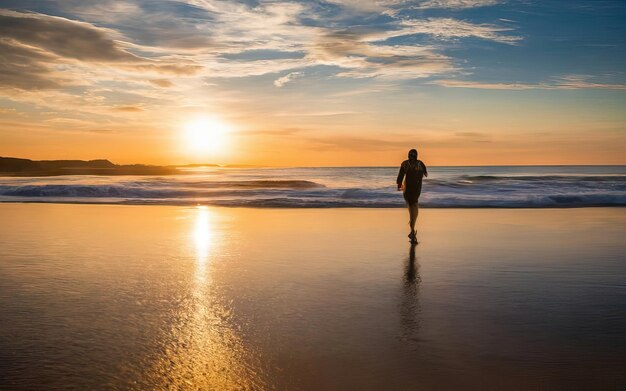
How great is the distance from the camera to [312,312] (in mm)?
5391

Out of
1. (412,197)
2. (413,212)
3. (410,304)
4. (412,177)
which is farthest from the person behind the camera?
(412,177)

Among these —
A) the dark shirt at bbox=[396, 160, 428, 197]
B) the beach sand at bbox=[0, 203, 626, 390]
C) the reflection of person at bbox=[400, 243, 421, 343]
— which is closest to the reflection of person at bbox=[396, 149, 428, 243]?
the dark shirt at bbox=[396, 160, 428, 197]

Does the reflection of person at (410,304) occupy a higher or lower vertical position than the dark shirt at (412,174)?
lower

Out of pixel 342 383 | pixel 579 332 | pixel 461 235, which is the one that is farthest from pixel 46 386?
pixel 461 235

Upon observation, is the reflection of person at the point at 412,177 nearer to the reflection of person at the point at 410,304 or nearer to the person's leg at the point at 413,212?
the person's leg at the point at 413,212

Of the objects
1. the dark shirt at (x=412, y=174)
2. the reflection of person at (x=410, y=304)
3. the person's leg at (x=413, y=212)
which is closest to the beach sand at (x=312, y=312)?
the reflection of person at (x=410, y=304)

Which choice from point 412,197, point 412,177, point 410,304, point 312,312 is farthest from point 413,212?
point 312,312

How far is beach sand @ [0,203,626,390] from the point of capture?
12.3 feet

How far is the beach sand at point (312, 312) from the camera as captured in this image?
3760 mm

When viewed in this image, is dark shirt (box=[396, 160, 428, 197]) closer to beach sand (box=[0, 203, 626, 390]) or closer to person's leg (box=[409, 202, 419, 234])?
person's leg (box=[409, 202, 419, 234])

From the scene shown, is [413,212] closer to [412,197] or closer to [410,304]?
[412,197]

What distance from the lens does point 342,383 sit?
3.59 m

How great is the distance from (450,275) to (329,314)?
2.75m

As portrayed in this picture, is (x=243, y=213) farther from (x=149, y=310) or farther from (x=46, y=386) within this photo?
(x=46, y=386)
